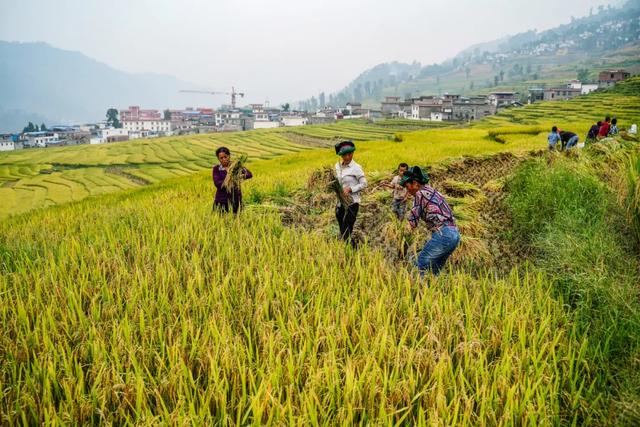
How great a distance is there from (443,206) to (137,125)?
126533 mm

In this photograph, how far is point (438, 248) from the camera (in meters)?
3.87

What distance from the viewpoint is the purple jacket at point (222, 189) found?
5613mm

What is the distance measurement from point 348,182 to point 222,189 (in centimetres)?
195

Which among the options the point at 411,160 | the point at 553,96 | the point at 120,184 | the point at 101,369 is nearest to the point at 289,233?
the point at 101,369

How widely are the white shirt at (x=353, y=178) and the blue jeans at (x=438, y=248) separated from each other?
1.32m

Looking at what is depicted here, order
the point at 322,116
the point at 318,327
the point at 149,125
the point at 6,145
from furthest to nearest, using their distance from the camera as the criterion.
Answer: the point at 149,125, the point at 322,116, the point at 6,145, the point at 318,327

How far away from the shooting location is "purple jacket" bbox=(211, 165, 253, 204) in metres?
5.61

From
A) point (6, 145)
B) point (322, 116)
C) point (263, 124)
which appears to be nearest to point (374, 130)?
point (322, 116)

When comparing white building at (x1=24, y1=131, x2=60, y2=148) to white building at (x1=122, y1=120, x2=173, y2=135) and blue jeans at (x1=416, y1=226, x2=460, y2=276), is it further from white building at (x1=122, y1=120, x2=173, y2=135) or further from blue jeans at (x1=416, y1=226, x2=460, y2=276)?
blue jeans at (x1=416, y1=226, x2=460, y2=276)

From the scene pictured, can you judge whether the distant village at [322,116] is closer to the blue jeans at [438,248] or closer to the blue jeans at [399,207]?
the blue jeans at [399,207]

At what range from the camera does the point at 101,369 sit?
2.09m

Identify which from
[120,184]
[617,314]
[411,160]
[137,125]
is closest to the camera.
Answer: [617,314]

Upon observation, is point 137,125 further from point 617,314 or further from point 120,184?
point 617,314

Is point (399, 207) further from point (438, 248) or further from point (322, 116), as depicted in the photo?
point (322, 116)
